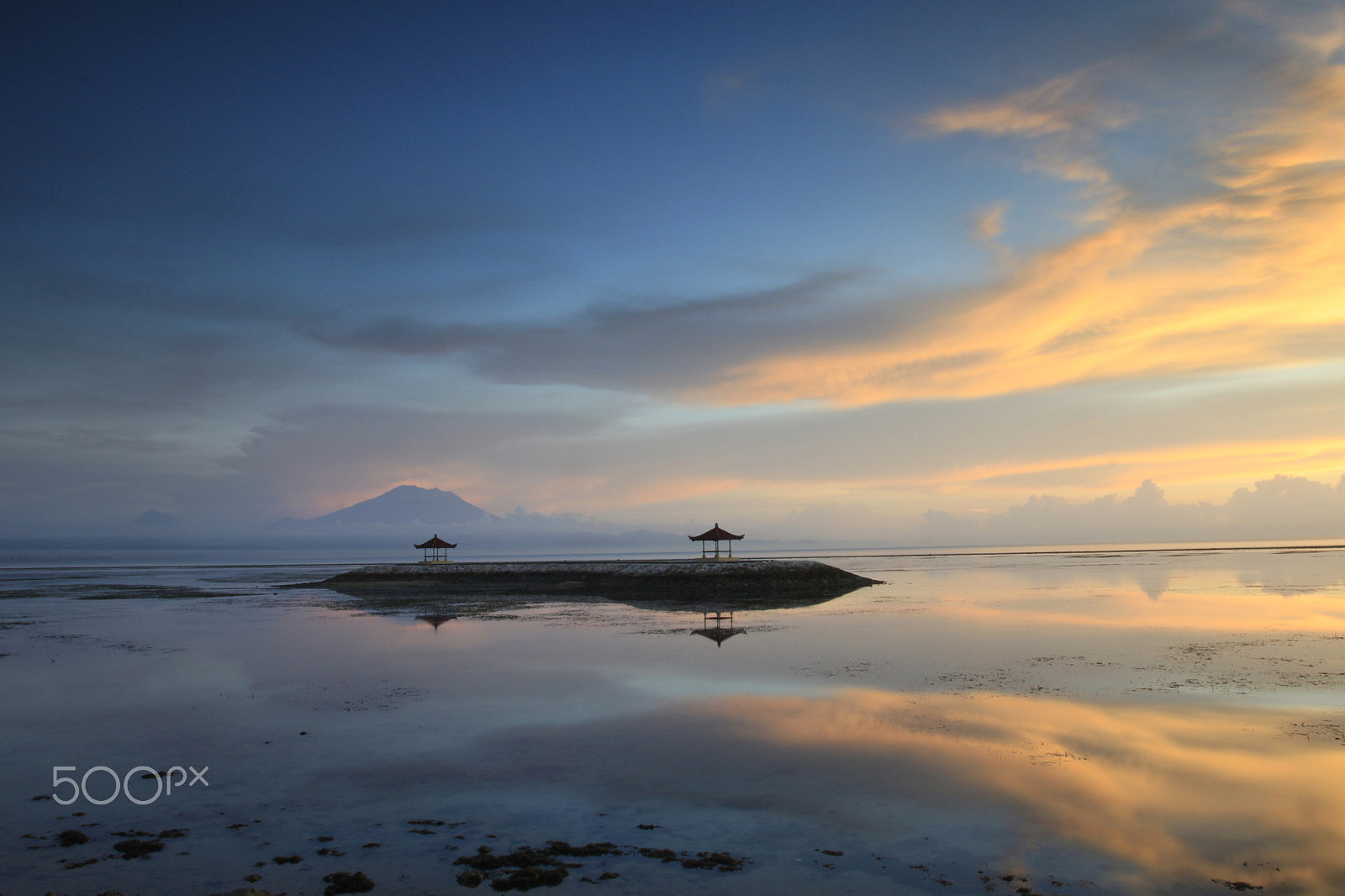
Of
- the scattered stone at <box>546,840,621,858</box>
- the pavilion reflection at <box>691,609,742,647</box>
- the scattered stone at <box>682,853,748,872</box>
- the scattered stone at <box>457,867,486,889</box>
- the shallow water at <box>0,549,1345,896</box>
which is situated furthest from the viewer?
the pavilion reflection at <box>691,609,742,647</box>

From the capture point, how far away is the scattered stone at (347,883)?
8.76 m

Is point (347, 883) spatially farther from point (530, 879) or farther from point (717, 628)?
point (717, 628)

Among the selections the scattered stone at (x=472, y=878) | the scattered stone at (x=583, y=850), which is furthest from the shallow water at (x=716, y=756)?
the scattered stone at (x=583, y=850)

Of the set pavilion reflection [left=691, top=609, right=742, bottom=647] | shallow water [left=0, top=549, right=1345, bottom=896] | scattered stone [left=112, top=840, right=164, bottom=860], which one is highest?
scattered stone [left=112, top=840, right=164, bottom=860]

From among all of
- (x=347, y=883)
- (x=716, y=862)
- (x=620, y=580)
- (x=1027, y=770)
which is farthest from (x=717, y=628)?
(x=620, y=580)

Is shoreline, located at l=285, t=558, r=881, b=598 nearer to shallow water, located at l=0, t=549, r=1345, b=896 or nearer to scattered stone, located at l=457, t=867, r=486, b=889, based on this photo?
shallow water, located at l=0, t=549, r=1345, b=896

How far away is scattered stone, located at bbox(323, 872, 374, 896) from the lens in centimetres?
876

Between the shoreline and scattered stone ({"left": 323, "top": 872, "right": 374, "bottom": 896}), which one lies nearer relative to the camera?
scattered stone ({"left": 323, "top": 872, "right": 374, "bottom": 896})

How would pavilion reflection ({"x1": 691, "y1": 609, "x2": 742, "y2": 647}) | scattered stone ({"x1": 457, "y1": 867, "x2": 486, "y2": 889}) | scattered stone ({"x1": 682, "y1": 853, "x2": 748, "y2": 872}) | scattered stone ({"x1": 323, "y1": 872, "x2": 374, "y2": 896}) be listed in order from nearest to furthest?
scattered stone ({"x1": 323, "y1": 872, "x2": 374, "y2": 896}) < scattered stone ({"x1": 457, "y1": 867, "x2": 486, "y2": 889}) < scattered stone ({"x1": 682, "y1": 853, "x2": 748, "y2": 872}) < pavilion reflection ({"x1": 691, "y1": 609, "x2": 742, "y2": 647})

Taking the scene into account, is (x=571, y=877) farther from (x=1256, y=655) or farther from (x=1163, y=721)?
(x=1256, y=655)

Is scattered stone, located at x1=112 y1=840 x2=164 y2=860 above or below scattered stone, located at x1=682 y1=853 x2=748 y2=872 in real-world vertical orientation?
above

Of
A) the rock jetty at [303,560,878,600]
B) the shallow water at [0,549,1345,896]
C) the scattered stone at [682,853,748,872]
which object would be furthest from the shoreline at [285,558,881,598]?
the scattered stone at [682,853,748,872]

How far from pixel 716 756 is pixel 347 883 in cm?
716

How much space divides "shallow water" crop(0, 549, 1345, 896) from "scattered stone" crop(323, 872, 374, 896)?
0.77ft
